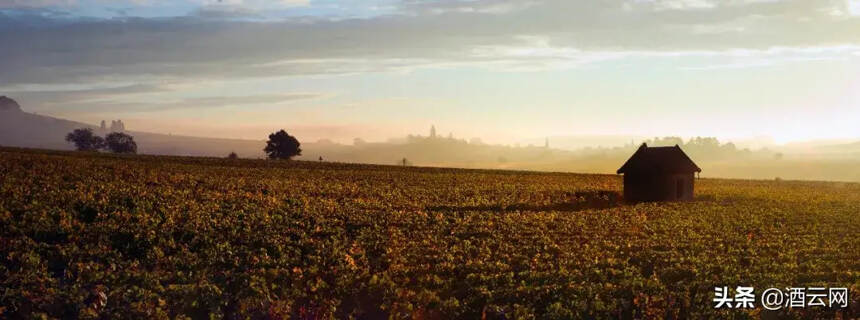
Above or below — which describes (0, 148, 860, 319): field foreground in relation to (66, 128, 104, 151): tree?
below

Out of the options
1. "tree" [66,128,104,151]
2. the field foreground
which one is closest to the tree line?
"tree" [66,128,104,151]

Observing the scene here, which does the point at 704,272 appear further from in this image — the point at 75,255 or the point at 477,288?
the point at 75,255

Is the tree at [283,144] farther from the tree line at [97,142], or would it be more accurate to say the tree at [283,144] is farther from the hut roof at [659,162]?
the hut roof at [659,162]

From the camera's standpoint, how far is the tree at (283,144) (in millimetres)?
106188

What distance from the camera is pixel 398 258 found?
2105cm

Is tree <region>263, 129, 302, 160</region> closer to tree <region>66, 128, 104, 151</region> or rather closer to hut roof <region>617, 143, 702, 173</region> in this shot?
tree <region>66, 128, 104, 151</region>

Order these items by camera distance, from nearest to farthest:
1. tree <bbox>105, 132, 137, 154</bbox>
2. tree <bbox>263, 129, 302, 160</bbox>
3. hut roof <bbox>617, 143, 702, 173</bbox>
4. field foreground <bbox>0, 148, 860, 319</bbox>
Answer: field foreground <bbox>0, 148, 860, 319</bbox>, hut roof <bbox>617, 143, 702, 173</bbox>, tree <bbox>263, 129, 302, 160</bbox>, tree <bbox>105, 132, 137, 154</bbox>

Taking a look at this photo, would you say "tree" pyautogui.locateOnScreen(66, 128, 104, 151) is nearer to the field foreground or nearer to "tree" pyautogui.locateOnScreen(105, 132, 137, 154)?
"tree" pyautogui.locateOnScreen(105, 132, 137, 154)

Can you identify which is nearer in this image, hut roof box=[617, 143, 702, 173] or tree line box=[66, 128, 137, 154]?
hut roof box=[617, 143, 702, 173]

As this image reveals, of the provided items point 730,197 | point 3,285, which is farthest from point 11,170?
point 730,197

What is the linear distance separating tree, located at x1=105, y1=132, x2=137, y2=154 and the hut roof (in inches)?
3888

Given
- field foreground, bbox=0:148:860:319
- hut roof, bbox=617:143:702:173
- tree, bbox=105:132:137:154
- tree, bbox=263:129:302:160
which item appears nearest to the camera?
field foreground, bbox=0:148:860:319

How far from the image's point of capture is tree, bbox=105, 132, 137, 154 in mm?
122062

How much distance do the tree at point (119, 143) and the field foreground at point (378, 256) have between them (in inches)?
3426
